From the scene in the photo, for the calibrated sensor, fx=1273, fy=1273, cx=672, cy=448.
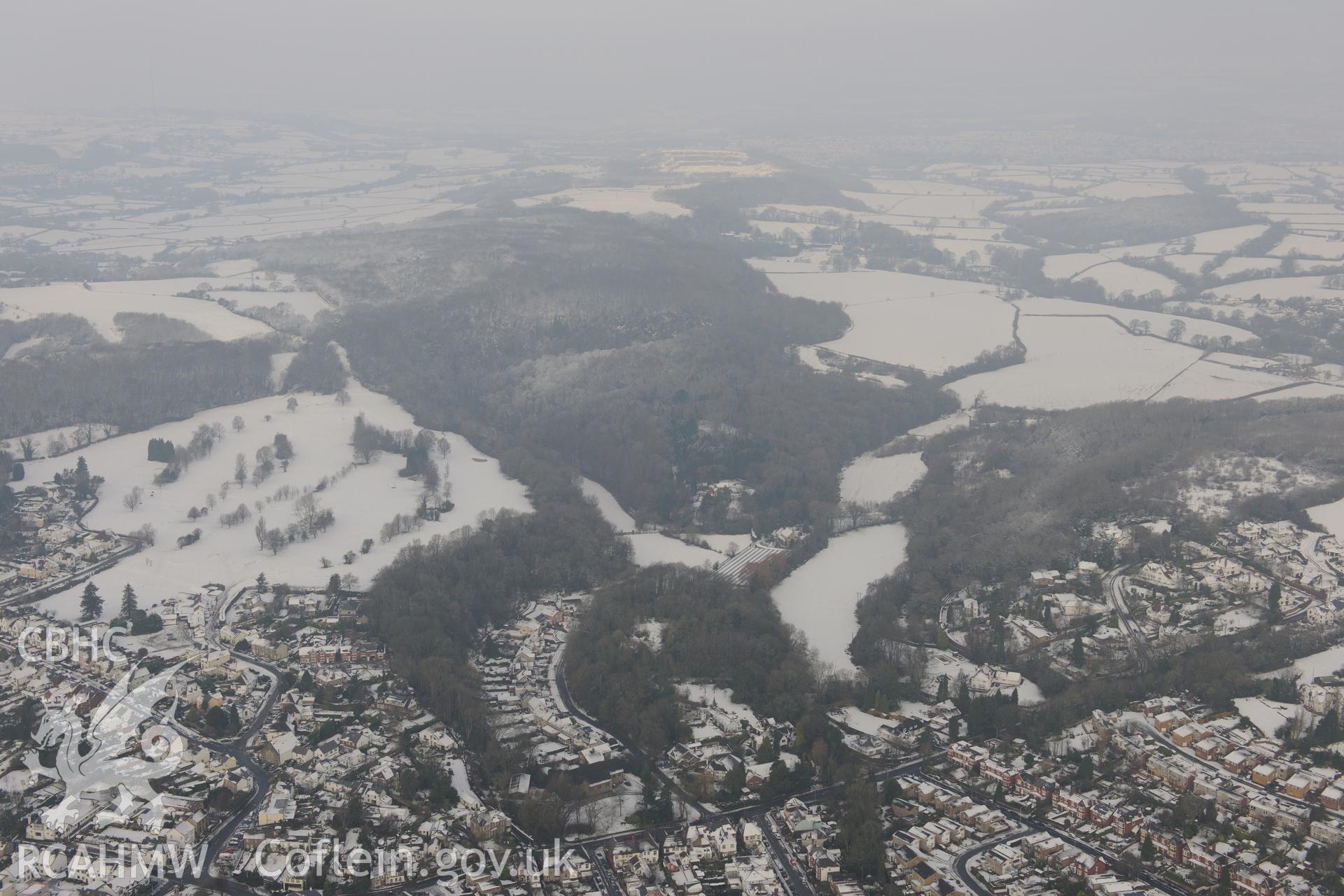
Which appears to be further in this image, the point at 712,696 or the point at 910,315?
the point at 910,315

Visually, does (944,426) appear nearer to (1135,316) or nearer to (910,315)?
(910,315)

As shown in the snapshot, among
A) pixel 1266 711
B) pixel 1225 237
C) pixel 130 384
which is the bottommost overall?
pixel 1266 711

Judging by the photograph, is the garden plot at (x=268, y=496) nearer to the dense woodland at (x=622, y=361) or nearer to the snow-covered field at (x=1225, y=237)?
the dense woodland at (x=622, y=361)

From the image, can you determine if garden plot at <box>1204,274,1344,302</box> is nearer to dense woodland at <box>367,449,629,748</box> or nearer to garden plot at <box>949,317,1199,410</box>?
garden plot at <box>949,317,1199,410</box>

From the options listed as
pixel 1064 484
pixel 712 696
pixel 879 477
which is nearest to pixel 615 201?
pixel 879 477

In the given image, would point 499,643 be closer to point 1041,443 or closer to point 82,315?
point 1041,443

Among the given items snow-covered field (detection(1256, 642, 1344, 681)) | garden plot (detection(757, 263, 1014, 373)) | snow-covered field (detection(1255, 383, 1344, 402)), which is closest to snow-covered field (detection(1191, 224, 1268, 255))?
garden plot (detection(757, 263, 1014, 373))
